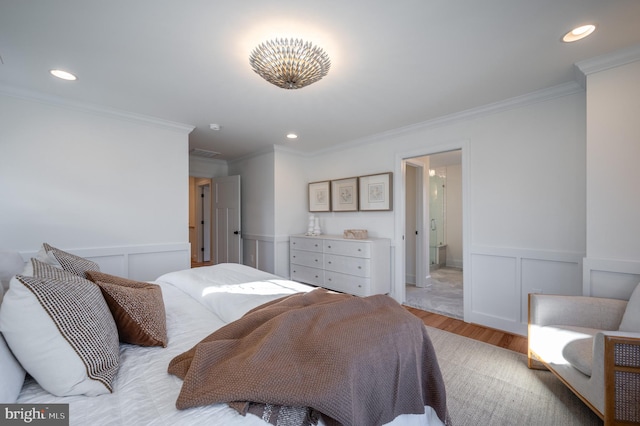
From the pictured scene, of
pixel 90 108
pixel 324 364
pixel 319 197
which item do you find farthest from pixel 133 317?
pixel 319 197

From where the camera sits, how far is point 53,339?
87 cm

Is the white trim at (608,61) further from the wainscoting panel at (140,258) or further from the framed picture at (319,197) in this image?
the wainscoting panel at (140,258)

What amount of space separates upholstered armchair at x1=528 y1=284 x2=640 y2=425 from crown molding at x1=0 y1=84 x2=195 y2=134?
4.09 metres

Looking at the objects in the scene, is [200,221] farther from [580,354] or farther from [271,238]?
[580,354]

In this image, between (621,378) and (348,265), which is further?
(348,265)

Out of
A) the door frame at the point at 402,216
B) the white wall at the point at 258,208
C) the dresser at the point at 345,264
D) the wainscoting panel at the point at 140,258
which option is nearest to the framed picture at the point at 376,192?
the door frame at the point at 402,216

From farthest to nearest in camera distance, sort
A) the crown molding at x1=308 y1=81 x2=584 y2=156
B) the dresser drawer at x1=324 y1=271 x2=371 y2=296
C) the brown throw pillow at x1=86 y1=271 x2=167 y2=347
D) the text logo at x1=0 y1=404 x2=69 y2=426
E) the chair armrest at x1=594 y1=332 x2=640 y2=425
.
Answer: the dresser drawer at x1=324 y1=271 x2=371 y2=296, the crown molding at x1=308 y1=81 x2=584 y2=156, the chair armrest at x1=594 y1=332 x2=640 y2=425, the brown throw pillow at x1=86 y1=271 x2=167 y2=347, the text logo at x1=0 y1=404 x2=69 y2=426

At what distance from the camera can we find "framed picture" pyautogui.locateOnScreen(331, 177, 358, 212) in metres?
4.13

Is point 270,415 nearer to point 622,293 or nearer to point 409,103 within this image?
point 622,293

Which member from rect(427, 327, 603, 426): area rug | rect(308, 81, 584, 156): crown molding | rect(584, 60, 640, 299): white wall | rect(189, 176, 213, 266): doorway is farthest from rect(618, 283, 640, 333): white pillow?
rect(189, 176, 213, 266): doorway

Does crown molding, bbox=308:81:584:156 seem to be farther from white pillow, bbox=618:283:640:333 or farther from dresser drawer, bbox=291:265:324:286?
dresser drawer, bbox=291:265:324:286

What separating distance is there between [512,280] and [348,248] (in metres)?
1.89

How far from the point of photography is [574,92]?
7.77ft

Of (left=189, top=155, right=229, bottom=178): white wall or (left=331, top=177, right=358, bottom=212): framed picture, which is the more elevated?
(left=189, top=155, right=229, bottom=178): white wall
